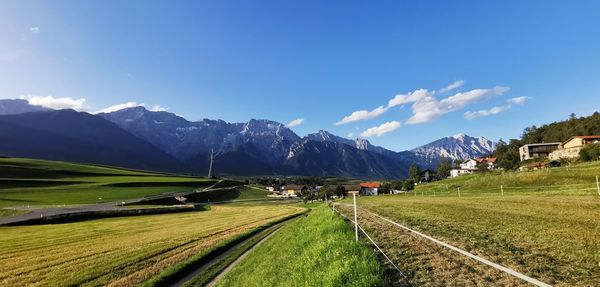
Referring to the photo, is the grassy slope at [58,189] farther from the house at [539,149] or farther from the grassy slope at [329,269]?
the house at [539,149]

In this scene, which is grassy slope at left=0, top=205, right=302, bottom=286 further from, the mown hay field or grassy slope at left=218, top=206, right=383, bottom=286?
the mown hay field

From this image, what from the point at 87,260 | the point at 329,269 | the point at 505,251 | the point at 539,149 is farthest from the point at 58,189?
the point at 539,149

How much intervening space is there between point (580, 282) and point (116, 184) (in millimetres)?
177031

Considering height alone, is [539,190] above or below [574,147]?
below

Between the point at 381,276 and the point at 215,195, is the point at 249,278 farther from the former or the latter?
the point at 215,195

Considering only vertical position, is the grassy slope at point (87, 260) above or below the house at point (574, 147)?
below

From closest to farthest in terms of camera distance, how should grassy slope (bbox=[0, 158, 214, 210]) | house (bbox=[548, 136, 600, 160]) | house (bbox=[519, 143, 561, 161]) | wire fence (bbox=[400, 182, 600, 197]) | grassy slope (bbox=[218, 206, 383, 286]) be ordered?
grassy slope (bbox=[218, 206, 383, 286])
wire fence (bbox=[400, 182, 600, 197])
grassy slope (bbox=[0, 158, 214, 210])
house (bbox=[548, 136, 600, 160])
house (bbox=[519, 143, 561, 161])

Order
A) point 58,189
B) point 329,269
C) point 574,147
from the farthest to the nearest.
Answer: point 58,189 < point 574,147 < point 329,269

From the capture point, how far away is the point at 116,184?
16025 cm

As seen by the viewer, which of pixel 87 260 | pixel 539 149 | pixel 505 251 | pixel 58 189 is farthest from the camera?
pixel 539 149

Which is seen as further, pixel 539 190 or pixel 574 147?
pixel 574 147

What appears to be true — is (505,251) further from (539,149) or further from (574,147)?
(539,149)

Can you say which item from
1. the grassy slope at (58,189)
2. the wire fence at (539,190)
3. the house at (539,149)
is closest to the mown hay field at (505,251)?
the wire fence at (539,190)

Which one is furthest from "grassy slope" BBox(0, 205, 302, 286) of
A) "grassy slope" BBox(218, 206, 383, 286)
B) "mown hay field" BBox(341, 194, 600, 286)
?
"mown hay field" BBox(341, 194, 600, 286)
